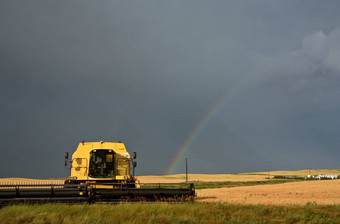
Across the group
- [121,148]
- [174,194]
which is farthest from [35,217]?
[121,148]

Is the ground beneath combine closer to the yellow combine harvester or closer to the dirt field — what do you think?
the yellow combine harvester

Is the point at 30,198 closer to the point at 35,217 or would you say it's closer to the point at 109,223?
the point at 35,217

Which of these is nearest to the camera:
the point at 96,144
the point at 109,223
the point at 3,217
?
the point at 109,223

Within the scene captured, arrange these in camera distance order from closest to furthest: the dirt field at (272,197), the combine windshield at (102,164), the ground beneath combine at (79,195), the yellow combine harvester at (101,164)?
the ground beneath combine at (79,195) → the yellow combine harvester at (101,164) → the combine windshield at (102,164) → the dirt field at (272,197)

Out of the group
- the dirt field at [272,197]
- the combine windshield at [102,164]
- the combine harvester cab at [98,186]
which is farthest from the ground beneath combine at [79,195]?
the dirt field at [272,197]

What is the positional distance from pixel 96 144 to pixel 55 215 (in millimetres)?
9774

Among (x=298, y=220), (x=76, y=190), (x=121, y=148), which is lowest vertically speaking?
(x=298, y=220)

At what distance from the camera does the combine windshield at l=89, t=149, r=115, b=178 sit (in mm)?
18578

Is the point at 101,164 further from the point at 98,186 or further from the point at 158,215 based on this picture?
the point at 158,215

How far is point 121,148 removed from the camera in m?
20.1

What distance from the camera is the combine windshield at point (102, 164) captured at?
1858 cm

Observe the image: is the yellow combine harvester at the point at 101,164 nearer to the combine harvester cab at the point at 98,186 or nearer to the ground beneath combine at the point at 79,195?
the combine harvester cab at the point at 98,186

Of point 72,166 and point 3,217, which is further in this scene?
point 72,166

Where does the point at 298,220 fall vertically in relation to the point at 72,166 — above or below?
below
